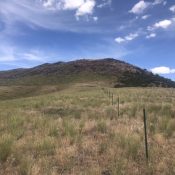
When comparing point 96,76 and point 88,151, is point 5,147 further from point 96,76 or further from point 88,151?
point 96,76

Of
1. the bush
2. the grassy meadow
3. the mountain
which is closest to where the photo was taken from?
the grassy meadow

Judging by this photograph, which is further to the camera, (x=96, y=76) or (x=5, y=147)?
(x=96, y=76)

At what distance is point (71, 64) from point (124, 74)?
2603cm

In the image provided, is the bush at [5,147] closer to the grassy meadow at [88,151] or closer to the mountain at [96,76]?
the grassy meadow at [88,151]

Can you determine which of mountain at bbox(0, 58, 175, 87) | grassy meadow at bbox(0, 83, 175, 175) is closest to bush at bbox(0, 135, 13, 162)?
grassy meadow at bbox(0, 83, 175, 175)

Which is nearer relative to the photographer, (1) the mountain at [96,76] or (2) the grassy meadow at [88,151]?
(2) the grassy meadow at [88,151]

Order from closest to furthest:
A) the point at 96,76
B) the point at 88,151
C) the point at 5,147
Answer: the point at 5,147, the point at 88,151, the point at 96,76

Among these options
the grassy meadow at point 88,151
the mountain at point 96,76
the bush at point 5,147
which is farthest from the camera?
the mountain at point 96,76

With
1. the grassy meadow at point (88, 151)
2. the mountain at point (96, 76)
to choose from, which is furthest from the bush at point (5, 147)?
the mountain at point (96, 76)

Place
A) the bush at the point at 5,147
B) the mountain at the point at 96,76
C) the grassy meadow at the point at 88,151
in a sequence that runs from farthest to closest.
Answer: the mountain at the point at 96,76, the bush at the point at 5,147, the grassy meadow at the point at 88,151

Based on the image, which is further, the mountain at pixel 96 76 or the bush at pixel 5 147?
the mountain at pixel 96 76

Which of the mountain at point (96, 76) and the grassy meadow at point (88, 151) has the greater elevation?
the mountain at point (96, 76)

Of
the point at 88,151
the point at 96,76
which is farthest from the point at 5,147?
the point at 96,76

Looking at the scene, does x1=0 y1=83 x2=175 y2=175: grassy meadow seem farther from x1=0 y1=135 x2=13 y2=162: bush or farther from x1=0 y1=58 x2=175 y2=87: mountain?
x1=0 y1=58 x2=175 y2=87: mountain
